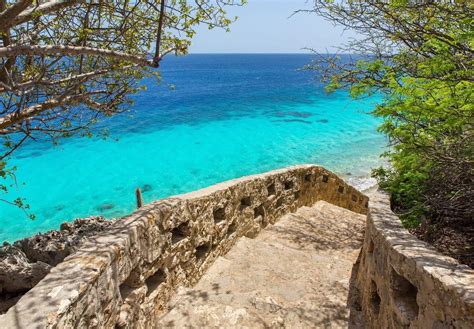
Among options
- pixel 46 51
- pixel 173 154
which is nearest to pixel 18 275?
pixel 46 51

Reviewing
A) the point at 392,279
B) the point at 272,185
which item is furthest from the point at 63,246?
the point at 392,279

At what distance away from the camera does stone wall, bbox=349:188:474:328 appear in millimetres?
2666

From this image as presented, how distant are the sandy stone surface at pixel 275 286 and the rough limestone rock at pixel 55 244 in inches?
150

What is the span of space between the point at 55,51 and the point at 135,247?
2.74m

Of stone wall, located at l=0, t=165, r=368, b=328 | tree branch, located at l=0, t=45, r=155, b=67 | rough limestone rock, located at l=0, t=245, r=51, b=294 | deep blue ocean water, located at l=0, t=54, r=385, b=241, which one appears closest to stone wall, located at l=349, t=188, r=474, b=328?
stone wall, located at l=0, t=165, r=368, b=328

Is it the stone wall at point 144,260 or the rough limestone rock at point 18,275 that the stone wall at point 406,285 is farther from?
the rough limestone rock at point 18,275

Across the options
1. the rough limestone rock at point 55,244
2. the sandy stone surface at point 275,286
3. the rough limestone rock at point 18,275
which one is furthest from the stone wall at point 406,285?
the rough limestone rock at point 55,244

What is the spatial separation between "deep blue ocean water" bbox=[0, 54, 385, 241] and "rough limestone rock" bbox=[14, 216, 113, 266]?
8591 millimetres

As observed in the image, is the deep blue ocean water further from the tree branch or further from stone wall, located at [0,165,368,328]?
the tree branch

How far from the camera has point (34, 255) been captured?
27.9 feet

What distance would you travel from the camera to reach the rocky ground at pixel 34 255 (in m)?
6.71

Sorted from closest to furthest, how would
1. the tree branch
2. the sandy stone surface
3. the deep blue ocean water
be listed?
the tree branch
the sandy stone surface
the deep blue ocean water

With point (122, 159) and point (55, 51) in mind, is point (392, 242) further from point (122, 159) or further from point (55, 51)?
point (122, 159)

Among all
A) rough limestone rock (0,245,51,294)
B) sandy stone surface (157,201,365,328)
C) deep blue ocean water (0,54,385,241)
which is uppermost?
sandy stone surface (157,201,365,328)
